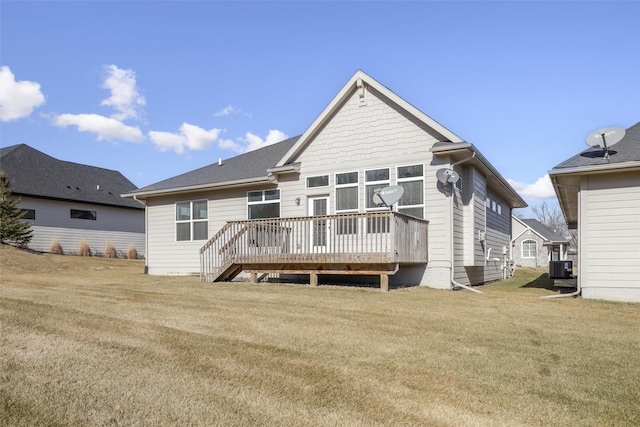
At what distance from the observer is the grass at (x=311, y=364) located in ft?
10.0

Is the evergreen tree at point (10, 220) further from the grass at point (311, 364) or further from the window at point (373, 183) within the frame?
the window at point (373, 183)

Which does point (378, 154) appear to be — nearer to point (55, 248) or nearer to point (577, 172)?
point (577, 172)

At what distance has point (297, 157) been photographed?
44.5 feet

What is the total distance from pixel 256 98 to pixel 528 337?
13411 mm

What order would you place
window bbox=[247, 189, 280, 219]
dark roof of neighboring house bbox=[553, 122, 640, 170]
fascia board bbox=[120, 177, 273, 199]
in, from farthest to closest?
window bbox=[247, 189, 280, 219]
fascia board bbox=[120, 177, 273, 199]
dark roof of neighboring house bbox=[553, 122, 640, 170]

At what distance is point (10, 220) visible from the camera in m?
21.2

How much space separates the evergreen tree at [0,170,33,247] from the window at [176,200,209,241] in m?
10.7

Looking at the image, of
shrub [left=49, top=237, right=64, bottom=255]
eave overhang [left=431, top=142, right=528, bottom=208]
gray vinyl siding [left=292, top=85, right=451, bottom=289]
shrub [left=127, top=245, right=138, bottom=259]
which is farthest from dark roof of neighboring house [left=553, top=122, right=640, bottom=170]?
shrub [left=127, top=245, right=138, bottom=259]

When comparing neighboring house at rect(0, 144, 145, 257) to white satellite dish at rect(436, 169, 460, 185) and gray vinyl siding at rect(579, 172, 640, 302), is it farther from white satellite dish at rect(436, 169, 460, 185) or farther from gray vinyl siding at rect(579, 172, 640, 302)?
gray vinyl siding at rect(579, 172, 640, 302)

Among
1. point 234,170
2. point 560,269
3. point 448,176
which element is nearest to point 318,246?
point 448,176

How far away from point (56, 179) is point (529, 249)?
3468 centimetres

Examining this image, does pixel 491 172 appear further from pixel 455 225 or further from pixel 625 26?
pixel 625 26

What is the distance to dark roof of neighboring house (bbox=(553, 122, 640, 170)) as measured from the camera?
9.21 metres

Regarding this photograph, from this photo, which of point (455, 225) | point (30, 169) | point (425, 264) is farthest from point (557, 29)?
point (30, 169)
